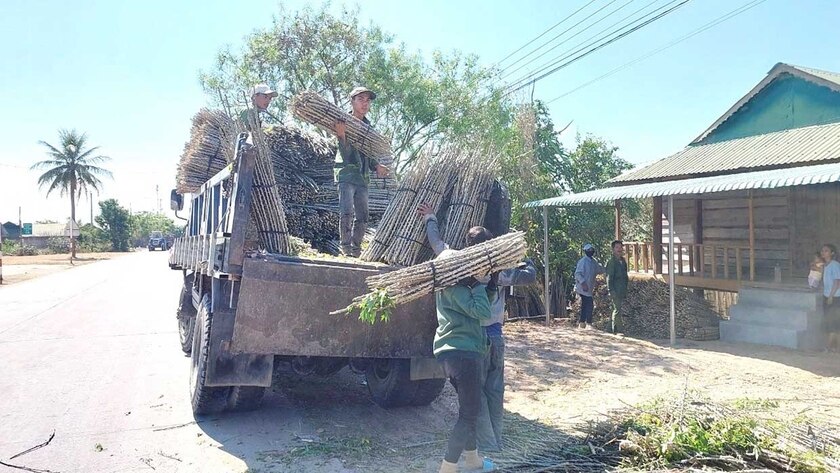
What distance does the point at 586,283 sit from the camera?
1110cm

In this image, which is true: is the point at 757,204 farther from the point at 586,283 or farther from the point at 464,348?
the point at 464,348

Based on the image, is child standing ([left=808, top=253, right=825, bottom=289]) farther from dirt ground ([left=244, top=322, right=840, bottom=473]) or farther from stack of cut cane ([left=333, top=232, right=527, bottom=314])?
stack of cut cane ([left=333, top=232, right=527, bottom=314])

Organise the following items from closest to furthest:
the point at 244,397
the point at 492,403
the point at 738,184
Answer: the point at 492,403
the point at 244,397
the point at 738,184

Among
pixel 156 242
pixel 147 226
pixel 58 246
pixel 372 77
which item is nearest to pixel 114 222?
pixel 156 242

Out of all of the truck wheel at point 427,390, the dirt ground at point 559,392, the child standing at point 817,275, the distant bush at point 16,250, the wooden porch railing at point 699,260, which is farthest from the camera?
the distant bush at point 16,250

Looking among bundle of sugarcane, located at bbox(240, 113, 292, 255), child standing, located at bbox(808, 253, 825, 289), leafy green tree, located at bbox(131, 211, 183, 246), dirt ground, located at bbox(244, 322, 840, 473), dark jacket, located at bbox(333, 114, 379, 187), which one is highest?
leafy green tree, located at bbox(131, 211, 183, 246)

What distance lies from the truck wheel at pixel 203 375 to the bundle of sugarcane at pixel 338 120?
1.77 metres

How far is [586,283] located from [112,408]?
8249mm

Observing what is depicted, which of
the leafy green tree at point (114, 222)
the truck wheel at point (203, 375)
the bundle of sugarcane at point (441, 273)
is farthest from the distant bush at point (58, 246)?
the bundle of sugarcane at point (441, 273)

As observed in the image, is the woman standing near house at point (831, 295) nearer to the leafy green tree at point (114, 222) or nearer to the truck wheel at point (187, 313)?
the truck wheel at point (187, 313)

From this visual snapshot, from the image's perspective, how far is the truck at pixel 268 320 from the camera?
3945mm

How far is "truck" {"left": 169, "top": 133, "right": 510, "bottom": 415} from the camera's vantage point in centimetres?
395

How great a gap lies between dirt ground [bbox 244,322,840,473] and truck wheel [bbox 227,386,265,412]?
0.46 meters

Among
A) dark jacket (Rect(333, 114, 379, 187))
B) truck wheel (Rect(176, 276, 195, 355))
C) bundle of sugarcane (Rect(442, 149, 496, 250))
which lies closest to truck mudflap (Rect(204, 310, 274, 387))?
bundle of sugarcane (Rect(442, 149, 496, 250))
